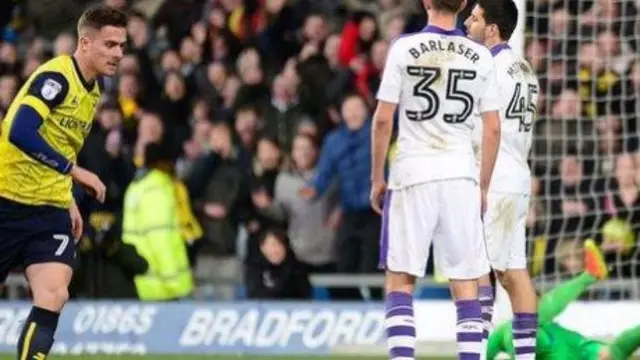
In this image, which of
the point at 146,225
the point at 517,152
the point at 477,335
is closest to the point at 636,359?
the point at 517,152

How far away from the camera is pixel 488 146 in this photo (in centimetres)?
1067

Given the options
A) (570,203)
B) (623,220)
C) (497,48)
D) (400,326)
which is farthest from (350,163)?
(400,326)

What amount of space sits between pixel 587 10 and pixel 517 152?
5252 mm

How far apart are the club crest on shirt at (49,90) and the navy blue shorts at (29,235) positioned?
0.59m

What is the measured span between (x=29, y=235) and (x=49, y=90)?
74 cm

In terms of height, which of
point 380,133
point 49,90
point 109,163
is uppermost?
point 49,90

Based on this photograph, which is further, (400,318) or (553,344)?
(553,344)

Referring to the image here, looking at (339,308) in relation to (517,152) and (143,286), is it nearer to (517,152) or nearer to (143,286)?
(143,286)

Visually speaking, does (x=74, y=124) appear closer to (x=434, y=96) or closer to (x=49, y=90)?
(x=49, y=90)

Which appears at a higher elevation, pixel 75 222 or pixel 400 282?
pixel 75 222

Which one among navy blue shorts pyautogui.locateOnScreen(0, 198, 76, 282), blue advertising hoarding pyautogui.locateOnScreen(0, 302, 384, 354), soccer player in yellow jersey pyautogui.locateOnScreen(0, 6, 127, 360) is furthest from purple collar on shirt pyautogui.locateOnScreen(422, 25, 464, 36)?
blue advertising hoarding pyautogui.locateOnScreen(0, 302, 384, 354)

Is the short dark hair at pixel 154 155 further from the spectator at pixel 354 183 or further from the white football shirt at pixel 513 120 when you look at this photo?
the white football shirt at pixel 513 120

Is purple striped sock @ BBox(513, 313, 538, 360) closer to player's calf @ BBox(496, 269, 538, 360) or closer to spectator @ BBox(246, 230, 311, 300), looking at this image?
player's calf @ BBox(496, 269, 538, 360)

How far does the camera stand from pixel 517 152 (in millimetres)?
11758
